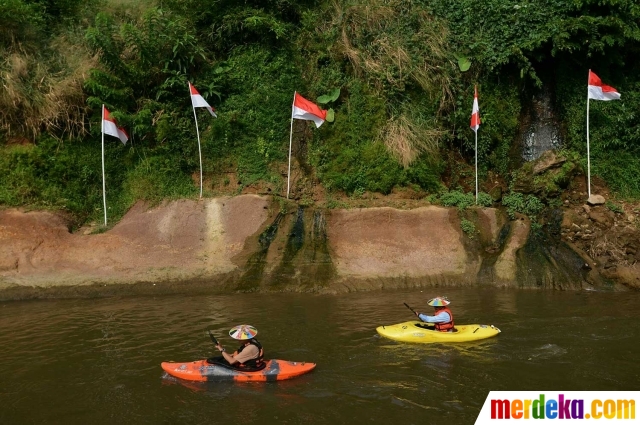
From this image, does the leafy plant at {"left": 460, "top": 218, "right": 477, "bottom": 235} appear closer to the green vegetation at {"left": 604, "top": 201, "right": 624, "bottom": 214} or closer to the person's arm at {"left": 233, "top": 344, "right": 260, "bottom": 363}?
the green vegetation at {"left": 604, "top": 201, "right": 624, "bottom": 214}

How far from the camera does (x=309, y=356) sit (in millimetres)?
9375

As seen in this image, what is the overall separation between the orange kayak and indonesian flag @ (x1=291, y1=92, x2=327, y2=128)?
10.7m

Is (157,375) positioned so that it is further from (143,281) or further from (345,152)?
(345,152)

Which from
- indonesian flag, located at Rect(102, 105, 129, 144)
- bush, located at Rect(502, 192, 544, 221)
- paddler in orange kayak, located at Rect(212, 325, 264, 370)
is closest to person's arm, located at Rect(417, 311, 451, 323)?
paddler in orange kayak, located at Rect(212, 325, 264, 370)

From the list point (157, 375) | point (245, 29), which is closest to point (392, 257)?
point (157, 375)

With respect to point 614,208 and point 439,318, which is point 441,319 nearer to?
point 439,318

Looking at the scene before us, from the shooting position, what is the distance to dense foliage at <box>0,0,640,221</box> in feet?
59.0

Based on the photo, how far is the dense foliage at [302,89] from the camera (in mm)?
17969

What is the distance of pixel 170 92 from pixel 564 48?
13911 mm

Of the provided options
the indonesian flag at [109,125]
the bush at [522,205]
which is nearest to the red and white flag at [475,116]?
the bush at [522,205]

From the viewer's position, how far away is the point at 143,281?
14422 millimetres

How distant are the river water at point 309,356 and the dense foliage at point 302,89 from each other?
6.03 metres

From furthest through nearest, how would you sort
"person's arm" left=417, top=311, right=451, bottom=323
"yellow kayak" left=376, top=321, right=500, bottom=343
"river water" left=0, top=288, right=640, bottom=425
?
"person's arm" left=417, top=311, right=451, bottom=323
"yellow kayak" left=376, top=321, right=500, bottom=343
"river water" left=0, top=288, right=640, bottom=425

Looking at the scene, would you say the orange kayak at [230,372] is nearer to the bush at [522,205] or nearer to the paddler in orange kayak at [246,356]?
the paddler in orange kayak at [246,356]
